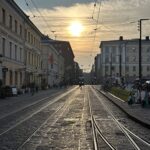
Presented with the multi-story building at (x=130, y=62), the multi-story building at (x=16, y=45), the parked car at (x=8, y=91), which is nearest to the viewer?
the parked car at (x=8, y=91)

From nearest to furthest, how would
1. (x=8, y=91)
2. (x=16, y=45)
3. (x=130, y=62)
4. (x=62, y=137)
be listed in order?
(x=62, y=137), (x=8, y=91), (x=16, y=45), (x=130, y=62)

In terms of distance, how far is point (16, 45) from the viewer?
65438mm

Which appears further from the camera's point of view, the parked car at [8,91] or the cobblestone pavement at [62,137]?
the parked car at [8,91]

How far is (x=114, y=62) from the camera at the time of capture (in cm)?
17512

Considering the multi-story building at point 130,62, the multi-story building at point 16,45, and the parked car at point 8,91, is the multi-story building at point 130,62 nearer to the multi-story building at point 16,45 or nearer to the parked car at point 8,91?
the multi-story building at point 16,45

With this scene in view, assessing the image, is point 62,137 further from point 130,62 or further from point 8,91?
point 130,62

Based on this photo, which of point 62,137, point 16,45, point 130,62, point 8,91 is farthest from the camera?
point 130,62

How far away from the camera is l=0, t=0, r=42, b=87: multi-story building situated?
56.3m

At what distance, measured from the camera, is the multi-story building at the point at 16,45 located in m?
56.3

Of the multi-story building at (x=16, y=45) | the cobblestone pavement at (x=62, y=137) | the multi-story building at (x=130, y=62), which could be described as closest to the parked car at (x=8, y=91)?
the multi-story building at (x=16, y=45)


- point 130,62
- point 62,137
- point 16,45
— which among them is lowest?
point 62,137

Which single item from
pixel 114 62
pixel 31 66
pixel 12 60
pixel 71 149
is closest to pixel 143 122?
pixel 71 149

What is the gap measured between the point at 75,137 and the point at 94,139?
0.88 meters

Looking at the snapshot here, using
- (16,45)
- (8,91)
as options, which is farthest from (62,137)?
(16,45)
